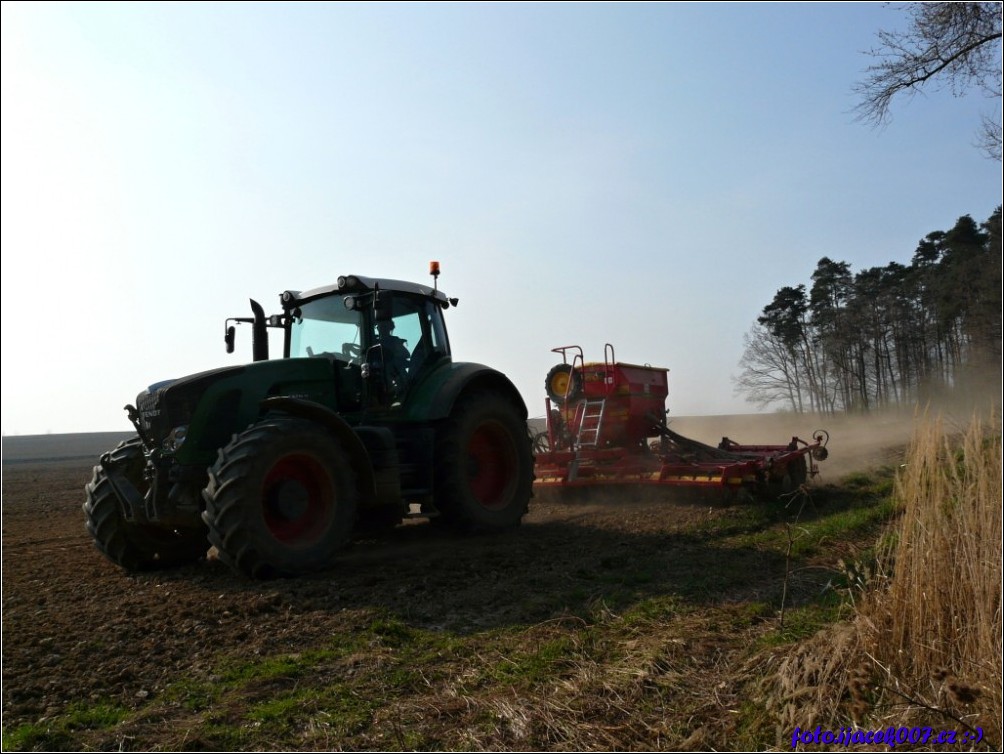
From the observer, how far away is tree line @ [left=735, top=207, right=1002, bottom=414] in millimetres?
22781

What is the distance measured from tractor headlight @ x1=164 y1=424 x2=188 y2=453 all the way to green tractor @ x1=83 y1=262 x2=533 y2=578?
11 mm

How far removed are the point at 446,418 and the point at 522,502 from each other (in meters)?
1.46

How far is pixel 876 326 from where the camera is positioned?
85.1 ft

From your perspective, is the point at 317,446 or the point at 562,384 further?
the point at 562,384

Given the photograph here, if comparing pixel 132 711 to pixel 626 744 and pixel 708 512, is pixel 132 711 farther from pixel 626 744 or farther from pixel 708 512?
pixel 708 512

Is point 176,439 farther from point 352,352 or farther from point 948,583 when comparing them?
point 948,583

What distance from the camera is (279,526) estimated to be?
5.87 meters

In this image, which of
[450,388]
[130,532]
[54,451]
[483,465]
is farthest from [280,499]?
[54,451]

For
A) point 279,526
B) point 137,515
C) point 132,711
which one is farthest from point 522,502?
point 132,711

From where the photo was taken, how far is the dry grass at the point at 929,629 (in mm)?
2693

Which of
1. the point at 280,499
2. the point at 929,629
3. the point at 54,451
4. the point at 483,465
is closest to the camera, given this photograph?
the point at 929,629

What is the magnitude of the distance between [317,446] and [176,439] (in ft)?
3.69

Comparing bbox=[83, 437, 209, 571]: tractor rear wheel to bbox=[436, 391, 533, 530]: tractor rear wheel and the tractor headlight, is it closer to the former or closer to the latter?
the tractor headlight

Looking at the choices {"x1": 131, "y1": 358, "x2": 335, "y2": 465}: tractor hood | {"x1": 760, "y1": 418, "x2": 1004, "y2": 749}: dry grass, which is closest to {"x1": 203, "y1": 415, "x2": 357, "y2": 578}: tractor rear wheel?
{"x1": 131, "y1": 358, "x2": 335, "y2": 465}: tractor hood
